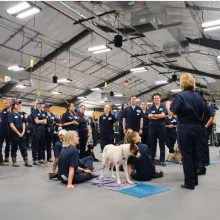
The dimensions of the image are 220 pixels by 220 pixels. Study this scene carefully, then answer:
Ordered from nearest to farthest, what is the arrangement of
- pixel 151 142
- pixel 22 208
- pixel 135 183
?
pixel 22 208 < pixel 135 183 < pixel 151 142

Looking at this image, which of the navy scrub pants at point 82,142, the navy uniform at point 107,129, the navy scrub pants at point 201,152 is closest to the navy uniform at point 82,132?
the navy scrub pants at point 82,142

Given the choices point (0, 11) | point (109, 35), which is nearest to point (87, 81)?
point (109, 35)

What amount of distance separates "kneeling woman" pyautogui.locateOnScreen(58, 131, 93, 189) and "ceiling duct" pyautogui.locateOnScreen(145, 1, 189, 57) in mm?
3914

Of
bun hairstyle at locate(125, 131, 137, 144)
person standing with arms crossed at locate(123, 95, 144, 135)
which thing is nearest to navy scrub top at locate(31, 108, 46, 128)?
person standing with arms crossed at locate(123, 95, 144, 135)

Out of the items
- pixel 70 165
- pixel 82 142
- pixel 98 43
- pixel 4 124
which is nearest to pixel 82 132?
pixel 82 142

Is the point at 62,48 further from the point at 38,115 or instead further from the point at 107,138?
the point at 107,138

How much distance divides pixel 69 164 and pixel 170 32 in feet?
17.3

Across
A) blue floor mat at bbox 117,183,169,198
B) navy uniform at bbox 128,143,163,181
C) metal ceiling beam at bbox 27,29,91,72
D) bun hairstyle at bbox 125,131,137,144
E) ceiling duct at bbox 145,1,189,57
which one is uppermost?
metal ceiling beam at bbox 27,29,91,72

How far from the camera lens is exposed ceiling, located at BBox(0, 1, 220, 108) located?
686 centimetres

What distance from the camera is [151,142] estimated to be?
5.13 meters

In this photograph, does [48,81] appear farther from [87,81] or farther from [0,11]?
[0,11]

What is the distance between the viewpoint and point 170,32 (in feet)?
23.1

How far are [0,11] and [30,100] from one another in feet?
34.1

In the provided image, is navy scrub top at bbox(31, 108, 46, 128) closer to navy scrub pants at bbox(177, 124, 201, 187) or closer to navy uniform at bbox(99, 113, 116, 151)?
navy uniform at bbox(99, 113, 116, 151)
